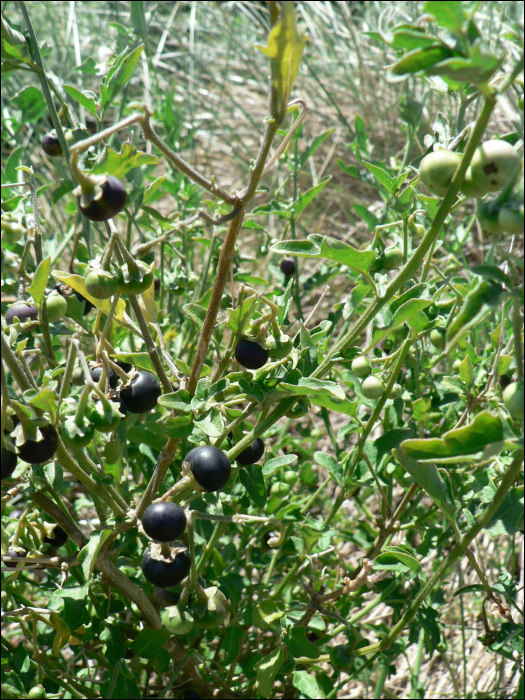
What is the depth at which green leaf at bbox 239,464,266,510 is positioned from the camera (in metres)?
1.29

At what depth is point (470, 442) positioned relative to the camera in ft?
2.58

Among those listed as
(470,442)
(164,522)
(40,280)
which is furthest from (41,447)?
(470,442)

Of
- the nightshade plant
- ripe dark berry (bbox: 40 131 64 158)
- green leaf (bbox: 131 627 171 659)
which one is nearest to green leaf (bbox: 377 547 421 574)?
the nightshade plant

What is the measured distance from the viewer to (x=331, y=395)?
1000 millimetres

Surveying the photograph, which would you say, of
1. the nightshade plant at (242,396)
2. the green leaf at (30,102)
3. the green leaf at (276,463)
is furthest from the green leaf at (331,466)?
the green leaf at (30,102)

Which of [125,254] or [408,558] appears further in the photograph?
[408,558]

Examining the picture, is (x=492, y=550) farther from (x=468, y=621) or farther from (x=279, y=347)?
(x=279, y=347)

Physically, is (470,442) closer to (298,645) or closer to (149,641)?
(298,645)

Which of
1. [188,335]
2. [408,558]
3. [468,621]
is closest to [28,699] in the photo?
[408,558]

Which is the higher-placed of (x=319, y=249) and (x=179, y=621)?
(x=319, y=249)

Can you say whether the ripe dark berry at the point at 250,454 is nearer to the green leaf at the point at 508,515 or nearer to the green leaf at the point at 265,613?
the green leaf at the point at 265,613

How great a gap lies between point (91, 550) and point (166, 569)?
0.13 meters

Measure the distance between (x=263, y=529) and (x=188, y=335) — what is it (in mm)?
670

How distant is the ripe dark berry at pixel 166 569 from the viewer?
103 centimetres
